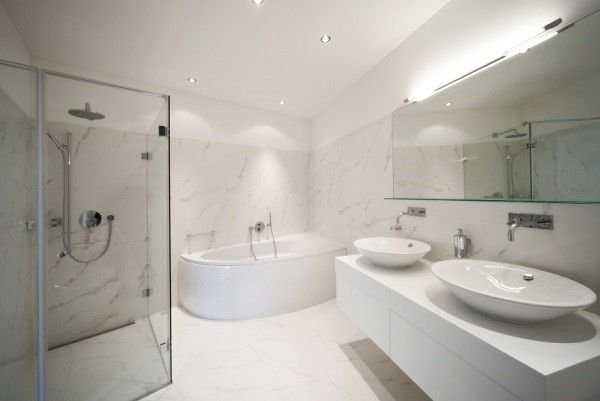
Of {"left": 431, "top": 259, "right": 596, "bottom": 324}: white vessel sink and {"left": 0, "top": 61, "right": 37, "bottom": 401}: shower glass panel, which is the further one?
{"left": 0, "top": 61, "right": 37, "bottom": 401}: shower glass panel

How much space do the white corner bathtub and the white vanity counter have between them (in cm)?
123

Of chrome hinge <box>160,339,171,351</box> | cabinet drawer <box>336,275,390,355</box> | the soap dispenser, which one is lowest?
chrome hinge <box>160,339,171,351</box>

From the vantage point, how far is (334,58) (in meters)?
2.01

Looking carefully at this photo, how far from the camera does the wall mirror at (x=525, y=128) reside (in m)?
0.89

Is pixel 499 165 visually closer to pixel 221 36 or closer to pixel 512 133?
pixel 512 133

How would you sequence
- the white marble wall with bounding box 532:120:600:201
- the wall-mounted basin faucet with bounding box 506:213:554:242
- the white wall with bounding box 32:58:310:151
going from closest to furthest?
1. the white marble wall with bounding box 532:120:600:201
2. the wall-mounted basin faucet with bounding box 506:213:554:242
3. the white wall with bounding box 32:58:310:151

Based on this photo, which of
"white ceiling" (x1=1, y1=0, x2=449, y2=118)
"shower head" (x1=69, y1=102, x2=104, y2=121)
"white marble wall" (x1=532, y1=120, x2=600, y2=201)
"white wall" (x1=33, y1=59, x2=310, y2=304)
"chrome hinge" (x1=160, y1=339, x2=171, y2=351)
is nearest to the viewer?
"white marble wall" (x1=532, y1=120, x2=600, y2=201)

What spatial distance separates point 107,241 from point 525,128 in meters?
3.02

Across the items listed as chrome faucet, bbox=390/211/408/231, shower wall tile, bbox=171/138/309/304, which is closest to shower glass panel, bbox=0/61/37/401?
shower wall tile, bbox=171/138/309/304

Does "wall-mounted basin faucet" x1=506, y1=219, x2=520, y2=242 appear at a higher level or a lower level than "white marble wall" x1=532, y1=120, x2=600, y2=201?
lower

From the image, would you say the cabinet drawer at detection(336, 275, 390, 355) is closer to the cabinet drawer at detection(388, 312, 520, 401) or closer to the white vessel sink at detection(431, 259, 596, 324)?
the cabinet drawer at detection(388, 312, 520, 401)

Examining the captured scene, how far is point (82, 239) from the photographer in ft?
6.04

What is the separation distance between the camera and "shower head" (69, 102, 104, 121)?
5.69 feet

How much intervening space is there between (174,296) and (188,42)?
2.59 meters
